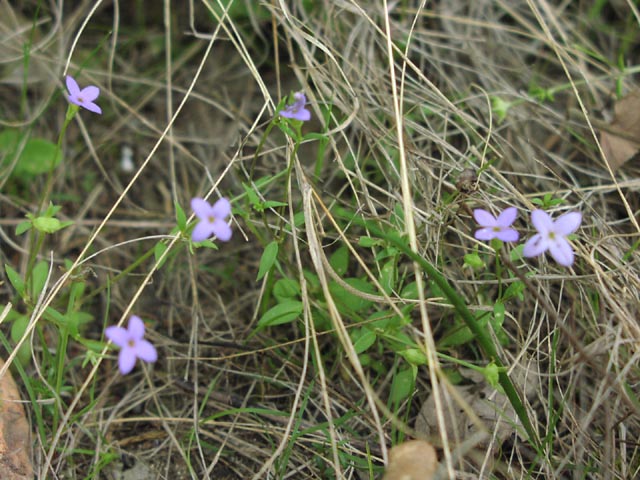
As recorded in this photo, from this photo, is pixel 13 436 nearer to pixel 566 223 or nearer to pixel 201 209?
pixel 201 209

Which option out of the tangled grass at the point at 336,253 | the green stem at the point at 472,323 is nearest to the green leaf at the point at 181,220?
the tangled grass at the point at 336,253

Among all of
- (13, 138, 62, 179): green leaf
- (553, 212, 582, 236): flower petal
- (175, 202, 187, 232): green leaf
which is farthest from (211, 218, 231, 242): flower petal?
(13, 138, 62, 179): green leaf

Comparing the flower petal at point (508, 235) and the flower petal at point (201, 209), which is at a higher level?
the flower petal at point (201, 209)

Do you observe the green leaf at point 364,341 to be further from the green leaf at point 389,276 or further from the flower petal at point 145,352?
the flower petal at point 145,352

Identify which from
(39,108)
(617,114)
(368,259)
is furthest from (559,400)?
(39,108)

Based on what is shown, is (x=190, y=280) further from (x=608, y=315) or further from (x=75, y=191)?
(x=608, y=315)
